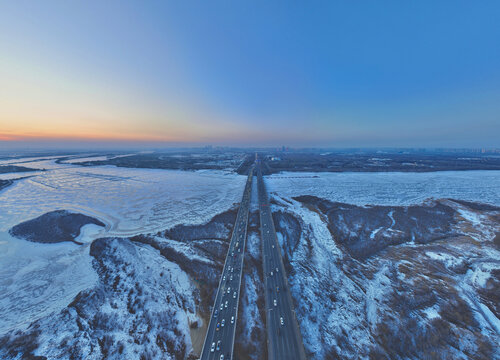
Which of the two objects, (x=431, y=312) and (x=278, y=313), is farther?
(x=431, y=312)

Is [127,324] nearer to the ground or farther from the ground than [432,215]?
nearer to the ground

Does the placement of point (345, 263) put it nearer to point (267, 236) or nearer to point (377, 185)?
point (267, 236)

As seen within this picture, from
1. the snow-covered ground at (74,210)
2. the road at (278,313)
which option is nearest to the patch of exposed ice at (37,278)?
the snow-covered ground at (74,210)

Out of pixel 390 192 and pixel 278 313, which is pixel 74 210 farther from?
pixel 390 192

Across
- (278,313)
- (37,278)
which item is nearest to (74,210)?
(37,278)

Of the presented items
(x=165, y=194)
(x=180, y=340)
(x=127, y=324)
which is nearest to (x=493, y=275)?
(x=180, y=340)

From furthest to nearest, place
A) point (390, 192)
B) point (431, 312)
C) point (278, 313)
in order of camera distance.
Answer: point (390, 192)
point (431, 312)
point (278, 313)
